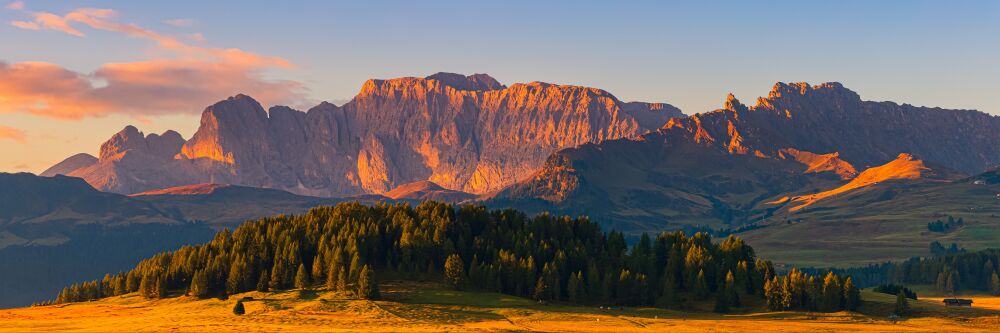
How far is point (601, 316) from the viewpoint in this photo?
628 ft

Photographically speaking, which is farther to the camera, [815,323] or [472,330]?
[815,323]

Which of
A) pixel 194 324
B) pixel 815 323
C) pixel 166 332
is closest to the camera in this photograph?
pixel 166 332

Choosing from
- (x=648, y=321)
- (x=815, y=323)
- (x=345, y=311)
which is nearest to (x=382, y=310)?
(x=345, y=311)

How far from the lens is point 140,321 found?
182375mm

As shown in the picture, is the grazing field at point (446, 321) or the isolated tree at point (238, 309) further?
the isolated tree at point (238, 309)

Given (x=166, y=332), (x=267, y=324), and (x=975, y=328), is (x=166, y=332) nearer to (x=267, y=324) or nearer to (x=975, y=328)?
(x=267, y=324)

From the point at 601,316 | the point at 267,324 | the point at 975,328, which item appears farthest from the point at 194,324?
the point at 975,328

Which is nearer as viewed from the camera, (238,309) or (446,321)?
(446,321)

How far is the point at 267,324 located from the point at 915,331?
10801 cm

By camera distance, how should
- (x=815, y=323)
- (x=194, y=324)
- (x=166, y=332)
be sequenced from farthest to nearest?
1. (x=815, y=323)
2. (x=194, y=324)
3. (x=166, y=332)

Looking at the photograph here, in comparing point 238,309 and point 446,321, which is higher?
point 238,309

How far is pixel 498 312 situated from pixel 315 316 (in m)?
33.3

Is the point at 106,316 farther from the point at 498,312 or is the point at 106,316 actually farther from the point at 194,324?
the point at 498,312

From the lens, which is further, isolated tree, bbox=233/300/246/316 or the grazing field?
isolated tree, bbox=233/300/246/316
